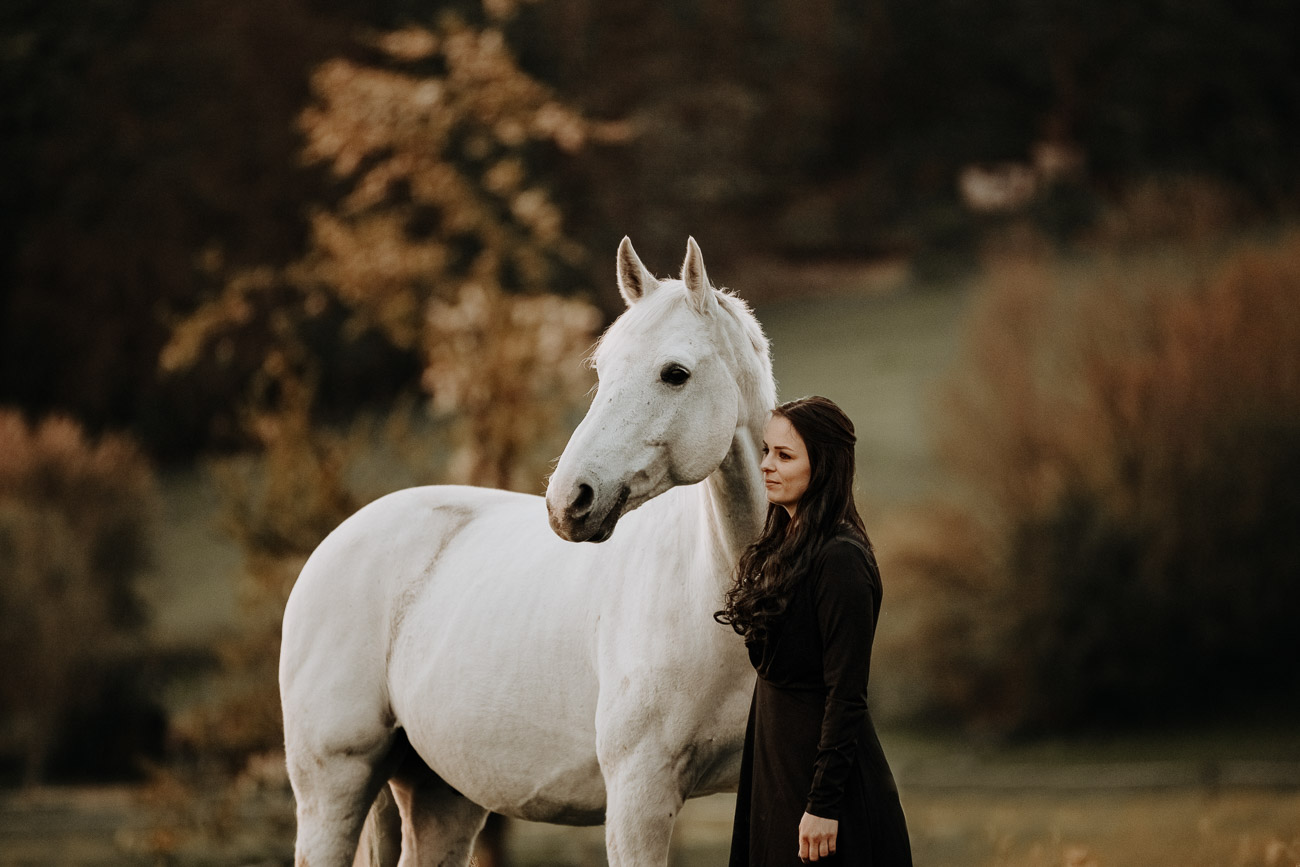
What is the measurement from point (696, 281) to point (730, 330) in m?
0.14

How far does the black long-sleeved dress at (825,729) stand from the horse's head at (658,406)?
1.26 ft

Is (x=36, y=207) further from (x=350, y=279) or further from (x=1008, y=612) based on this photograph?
(x=1008, y=612)

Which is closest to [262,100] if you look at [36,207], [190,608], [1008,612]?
[36,207]

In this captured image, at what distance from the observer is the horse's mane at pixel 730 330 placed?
8.32 ft

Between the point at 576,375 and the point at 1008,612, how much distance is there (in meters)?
5.94

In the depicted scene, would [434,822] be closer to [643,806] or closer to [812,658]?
[643,806]

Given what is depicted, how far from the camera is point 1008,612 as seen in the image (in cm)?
1069

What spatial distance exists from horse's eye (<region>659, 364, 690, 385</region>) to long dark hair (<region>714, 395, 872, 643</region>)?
0.81ft

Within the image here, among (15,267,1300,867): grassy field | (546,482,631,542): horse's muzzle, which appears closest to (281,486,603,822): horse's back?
(546,482,631,542): horse's muzzle

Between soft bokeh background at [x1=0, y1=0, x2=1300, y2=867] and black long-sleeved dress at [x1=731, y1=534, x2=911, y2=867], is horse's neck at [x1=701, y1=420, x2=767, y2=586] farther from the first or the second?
soft bokeh background at [x1=0, y1=0, x2=1300, y2=867]

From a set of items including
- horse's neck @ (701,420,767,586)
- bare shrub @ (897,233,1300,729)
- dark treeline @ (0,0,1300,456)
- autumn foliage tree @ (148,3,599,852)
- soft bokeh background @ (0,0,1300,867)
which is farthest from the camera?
dark treeline @ (0,0,1300,456)

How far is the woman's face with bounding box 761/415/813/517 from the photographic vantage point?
7.38ft

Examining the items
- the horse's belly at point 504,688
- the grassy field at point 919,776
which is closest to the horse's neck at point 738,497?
the horse's belly at point 504,688

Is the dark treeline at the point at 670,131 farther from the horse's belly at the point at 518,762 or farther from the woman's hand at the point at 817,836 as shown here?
the woman's hand at the point at 817,836
